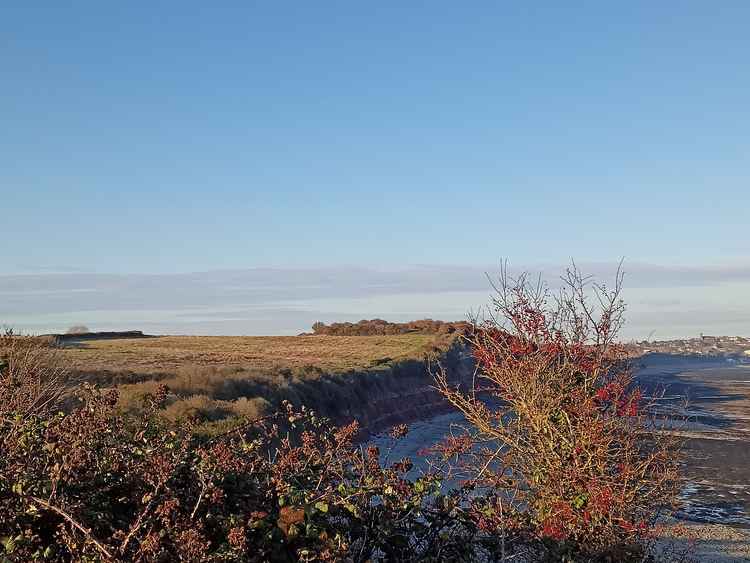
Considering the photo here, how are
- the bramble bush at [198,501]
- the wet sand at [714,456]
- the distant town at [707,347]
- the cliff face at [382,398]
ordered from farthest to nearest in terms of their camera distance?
the distant town at [707,347] → the cliff face at [382,398] → the wet sand at [714,456] → the bramble bush at [198,501]

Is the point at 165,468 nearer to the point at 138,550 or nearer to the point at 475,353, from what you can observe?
the point at 138,550

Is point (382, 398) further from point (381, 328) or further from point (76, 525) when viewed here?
point (381, 328)

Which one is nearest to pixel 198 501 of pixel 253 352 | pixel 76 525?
pixel 76 525

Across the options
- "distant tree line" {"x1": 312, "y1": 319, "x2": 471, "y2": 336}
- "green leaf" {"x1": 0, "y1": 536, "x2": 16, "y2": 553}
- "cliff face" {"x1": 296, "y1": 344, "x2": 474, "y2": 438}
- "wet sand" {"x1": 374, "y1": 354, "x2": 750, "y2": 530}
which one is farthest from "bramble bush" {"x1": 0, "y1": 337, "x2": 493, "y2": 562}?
"distant tree line" {"x1": 312, "y1": 319, "x2": 471, "y2": 336}

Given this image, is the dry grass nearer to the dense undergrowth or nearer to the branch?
the dense undergrowth

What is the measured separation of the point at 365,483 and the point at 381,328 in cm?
7140

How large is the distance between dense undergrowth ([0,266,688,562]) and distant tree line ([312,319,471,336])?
2576 inches

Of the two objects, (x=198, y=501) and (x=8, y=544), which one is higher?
(x=198, y=501)

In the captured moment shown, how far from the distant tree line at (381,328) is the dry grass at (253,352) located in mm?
4687

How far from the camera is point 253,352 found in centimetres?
5316

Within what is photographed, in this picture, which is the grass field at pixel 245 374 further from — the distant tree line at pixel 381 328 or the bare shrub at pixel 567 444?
the distant tree line at pixel 381 328

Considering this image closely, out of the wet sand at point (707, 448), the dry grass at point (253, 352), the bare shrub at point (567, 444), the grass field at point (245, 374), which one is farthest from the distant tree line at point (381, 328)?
the bare shrub at point (567, 444)

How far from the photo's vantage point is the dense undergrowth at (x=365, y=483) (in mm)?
4367

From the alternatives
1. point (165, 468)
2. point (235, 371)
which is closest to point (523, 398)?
point (165, 468)
